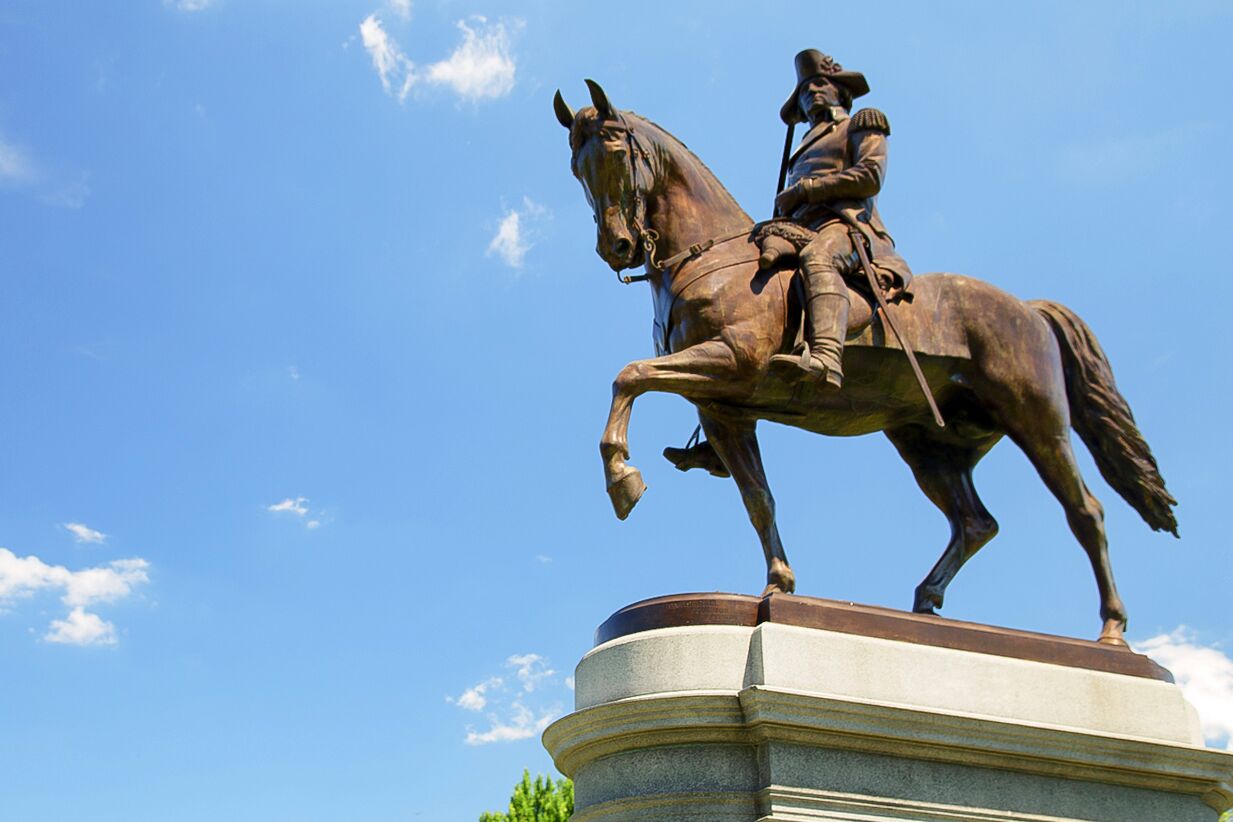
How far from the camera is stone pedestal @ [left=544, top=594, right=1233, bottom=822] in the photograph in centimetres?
709

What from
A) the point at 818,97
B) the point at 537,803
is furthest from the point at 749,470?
the point at 537,803

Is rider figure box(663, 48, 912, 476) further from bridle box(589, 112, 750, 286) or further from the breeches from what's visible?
bridle box(589, 112, 750, 286)

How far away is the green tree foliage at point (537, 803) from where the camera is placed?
28.8m

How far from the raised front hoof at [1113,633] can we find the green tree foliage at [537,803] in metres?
20.8

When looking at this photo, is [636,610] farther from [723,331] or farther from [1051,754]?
[1051,754]

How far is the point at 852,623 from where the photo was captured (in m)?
7.79

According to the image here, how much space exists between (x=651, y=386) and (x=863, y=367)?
1.65 metres

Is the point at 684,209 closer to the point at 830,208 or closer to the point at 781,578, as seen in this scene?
the point at 830,208

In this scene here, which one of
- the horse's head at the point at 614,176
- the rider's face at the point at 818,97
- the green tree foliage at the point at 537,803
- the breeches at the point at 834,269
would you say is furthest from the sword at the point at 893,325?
the green tree foliage at the point at 537,803

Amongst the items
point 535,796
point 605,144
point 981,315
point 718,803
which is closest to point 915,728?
point 718,803

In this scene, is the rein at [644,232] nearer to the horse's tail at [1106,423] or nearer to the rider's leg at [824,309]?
the rider's leg at [824,309]

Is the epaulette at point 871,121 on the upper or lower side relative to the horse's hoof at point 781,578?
upper

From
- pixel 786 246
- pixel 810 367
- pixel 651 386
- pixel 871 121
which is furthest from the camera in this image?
pixel 871 121

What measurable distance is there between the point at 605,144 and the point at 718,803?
4163 millimetres
